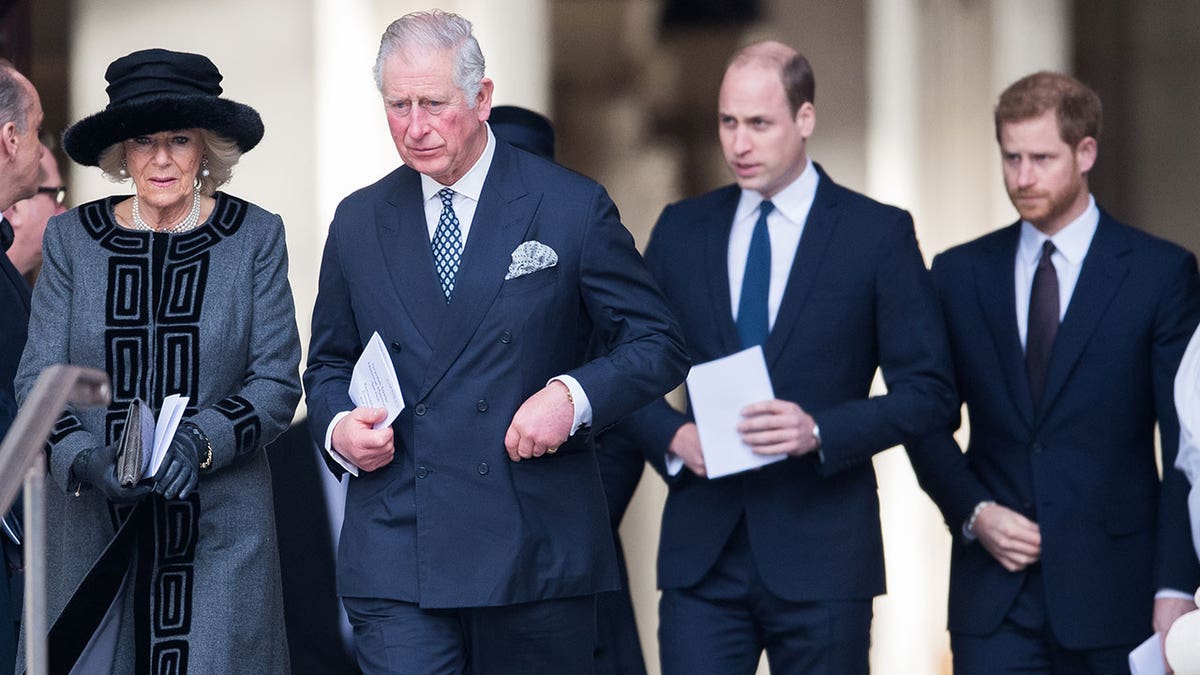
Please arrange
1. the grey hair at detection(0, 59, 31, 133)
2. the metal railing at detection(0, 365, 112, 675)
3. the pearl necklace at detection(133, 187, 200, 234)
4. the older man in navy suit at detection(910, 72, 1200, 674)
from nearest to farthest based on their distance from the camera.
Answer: the metal railing at detection(0, 365, 112, 675) < the pearl necklace at detection(133, 187, 200, 234) < the grey hair at detection(0, 59, 31, 133) < the older man in navy suit at detection(910, 72, 1200, 674)

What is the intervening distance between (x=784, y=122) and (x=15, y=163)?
78.7 inches

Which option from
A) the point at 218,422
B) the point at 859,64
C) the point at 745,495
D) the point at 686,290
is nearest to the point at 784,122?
the point at 686,290

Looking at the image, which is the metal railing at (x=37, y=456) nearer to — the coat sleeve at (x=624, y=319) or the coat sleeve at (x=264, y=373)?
the coat sleeve at (x=264, y=373)

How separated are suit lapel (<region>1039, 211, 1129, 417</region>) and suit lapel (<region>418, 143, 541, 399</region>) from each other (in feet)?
5.68

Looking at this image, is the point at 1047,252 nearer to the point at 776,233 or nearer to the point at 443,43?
the point at 776,233

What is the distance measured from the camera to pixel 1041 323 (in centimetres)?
575

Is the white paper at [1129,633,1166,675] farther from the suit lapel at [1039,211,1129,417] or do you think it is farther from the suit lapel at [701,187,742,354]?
the suit lapel at [701,187,742,354]

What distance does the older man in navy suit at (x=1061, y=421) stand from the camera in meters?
5.62

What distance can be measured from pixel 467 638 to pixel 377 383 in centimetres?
59

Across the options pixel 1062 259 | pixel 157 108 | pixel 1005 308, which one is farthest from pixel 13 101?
pixel 1062 259

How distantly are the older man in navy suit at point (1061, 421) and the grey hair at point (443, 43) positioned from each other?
6.04 ft

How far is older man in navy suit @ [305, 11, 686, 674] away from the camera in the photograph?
450 centimetres

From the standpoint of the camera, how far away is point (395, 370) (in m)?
4.60

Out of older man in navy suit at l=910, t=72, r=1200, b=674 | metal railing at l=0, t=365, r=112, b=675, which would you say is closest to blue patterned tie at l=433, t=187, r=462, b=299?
metal railing at l=0, t=365, r=112, b=675
